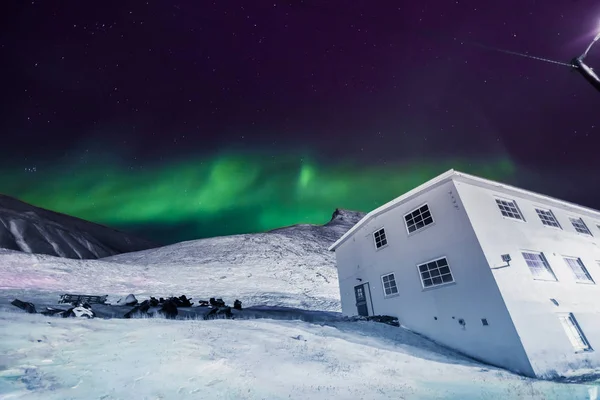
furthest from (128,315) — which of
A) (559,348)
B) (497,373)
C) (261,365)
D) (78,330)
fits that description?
(559,348)

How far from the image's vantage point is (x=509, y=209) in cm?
1465

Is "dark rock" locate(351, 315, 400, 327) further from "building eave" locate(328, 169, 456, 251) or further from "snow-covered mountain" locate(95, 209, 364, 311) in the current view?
"snow-covered mountain" locate(95, 209, 364, 311)

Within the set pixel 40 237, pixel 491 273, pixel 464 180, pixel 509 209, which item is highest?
pixel 40 237

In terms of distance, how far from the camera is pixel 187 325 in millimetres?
9586

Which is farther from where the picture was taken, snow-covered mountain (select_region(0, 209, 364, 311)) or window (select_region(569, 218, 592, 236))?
snow-covered mountain (select_region(0, 209, 364, 311))

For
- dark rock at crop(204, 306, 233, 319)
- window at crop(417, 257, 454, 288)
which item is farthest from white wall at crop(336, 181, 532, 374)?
dark rock at crop(204, 306, 233, 319)

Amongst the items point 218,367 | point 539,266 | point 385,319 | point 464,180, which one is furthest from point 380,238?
point 218,367

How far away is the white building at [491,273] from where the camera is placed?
10.9 metres

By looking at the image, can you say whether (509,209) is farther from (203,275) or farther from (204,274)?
(204,274)

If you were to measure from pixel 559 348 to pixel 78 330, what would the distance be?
16.4 metres

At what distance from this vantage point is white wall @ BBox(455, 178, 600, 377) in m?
10.6

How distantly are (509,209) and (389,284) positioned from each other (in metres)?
7.43

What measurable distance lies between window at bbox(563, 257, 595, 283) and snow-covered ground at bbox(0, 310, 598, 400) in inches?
331

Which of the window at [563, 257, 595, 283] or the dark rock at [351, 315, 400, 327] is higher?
the window at [563, 257, 595, 283]
